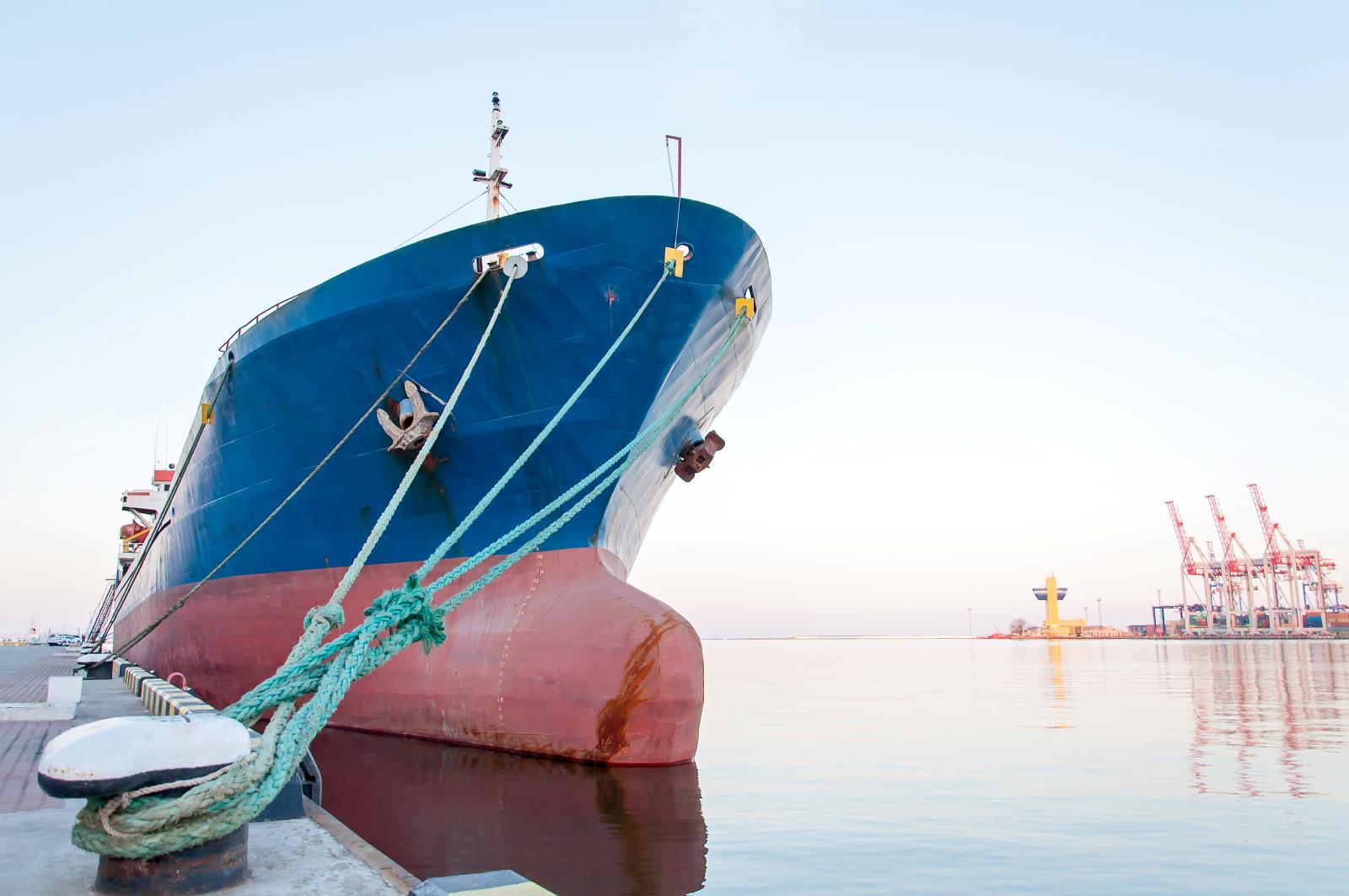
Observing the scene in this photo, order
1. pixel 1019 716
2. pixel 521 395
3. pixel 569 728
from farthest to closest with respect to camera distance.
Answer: pixel 1019 716 → pixel 521 395 → pixel 569 728

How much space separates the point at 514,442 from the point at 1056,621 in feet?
373

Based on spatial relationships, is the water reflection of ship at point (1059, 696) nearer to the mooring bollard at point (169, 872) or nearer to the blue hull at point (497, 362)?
the blue hull at point (497, 362)

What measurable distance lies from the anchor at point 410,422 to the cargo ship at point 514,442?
0.03 m

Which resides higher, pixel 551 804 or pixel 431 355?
pixel 431 355

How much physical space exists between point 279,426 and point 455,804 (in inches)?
221

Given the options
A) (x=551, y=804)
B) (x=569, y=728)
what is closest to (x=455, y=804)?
(x=551, y=804)

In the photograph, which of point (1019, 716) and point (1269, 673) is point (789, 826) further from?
point (1269, 673)

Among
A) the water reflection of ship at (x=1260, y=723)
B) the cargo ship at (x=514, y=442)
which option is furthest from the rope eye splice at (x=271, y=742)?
the water reflection of ship at (x=1260, y=723)

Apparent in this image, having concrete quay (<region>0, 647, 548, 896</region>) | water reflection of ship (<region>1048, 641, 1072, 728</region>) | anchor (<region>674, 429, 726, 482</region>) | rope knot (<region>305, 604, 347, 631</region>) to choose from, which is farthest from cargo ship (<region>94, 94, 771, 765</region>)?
water reflection of ship (<region>1048, 641, 1072, 728</region>)

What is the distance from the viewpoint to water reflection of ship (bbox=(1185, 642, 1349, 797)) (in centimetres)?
956

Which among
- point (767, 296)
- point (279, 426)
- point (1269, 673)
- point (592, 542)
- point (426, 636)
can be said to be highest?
point (767, 296)

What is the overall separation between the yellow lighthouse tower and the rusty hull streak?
112 metres

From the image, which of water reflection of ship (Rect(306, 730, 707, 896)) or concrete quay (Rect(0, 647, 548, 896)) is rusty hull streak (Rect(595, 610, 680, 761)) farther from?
concrete quay (Rect(0, 647, 548, 896))

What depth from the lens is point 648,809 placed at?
711 centimetres
